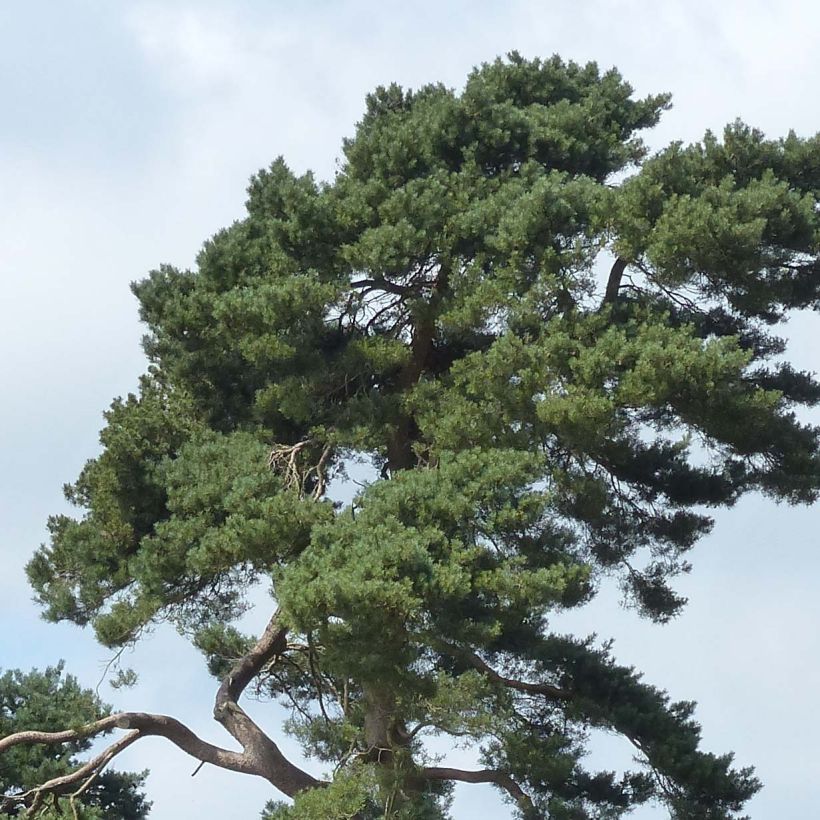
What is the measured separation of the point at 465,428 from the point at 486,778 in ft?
8.99

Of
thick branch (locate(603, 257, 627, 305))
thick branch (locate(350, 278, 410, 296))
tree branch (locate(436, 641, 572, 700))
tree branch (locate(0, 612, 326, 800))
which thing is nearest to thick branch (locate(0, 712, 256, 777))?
tree branch (locate(0, 612, 326, 800))

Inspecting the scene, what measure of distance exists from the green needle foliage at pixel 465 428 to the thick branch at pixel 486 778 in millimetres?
35

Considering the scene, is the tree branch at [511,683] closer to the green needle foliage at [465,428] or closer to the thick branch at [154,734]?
the green needle foliage at [465,428]

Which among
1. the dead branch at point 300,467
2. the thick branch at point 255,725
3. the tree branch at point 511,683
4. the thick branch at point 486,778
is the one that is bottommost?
the thick branch at point 486,778

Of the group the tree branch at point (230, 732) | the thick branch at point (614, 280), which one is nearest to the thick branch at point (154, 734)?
the tree branch at point (230, 732)

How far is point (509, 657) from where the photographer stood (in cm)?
1182

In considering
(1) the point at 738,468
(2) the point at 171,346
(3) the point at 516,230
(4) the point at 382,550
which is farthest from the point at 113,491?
(1) the point at 738,468

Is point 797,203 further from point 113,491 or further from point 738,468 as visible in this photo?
point 113,491

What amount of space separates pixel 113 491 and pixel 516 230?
3.79 meters

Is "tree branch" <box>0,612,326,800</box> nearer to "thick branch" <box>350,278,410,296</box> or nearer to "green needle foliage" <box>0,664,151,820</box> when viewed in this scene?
"green needle foliage" <box>0,664,151,820</box>

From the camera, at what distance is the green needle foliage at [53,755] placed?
12.2m

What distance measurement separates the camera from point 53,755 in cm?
1252

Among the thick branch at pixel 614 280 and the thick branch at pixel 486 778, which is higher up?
the thick branch at pixel 614 280

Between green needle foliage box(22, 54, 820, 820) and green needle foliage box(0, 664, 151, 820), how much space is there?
1.07 meters
